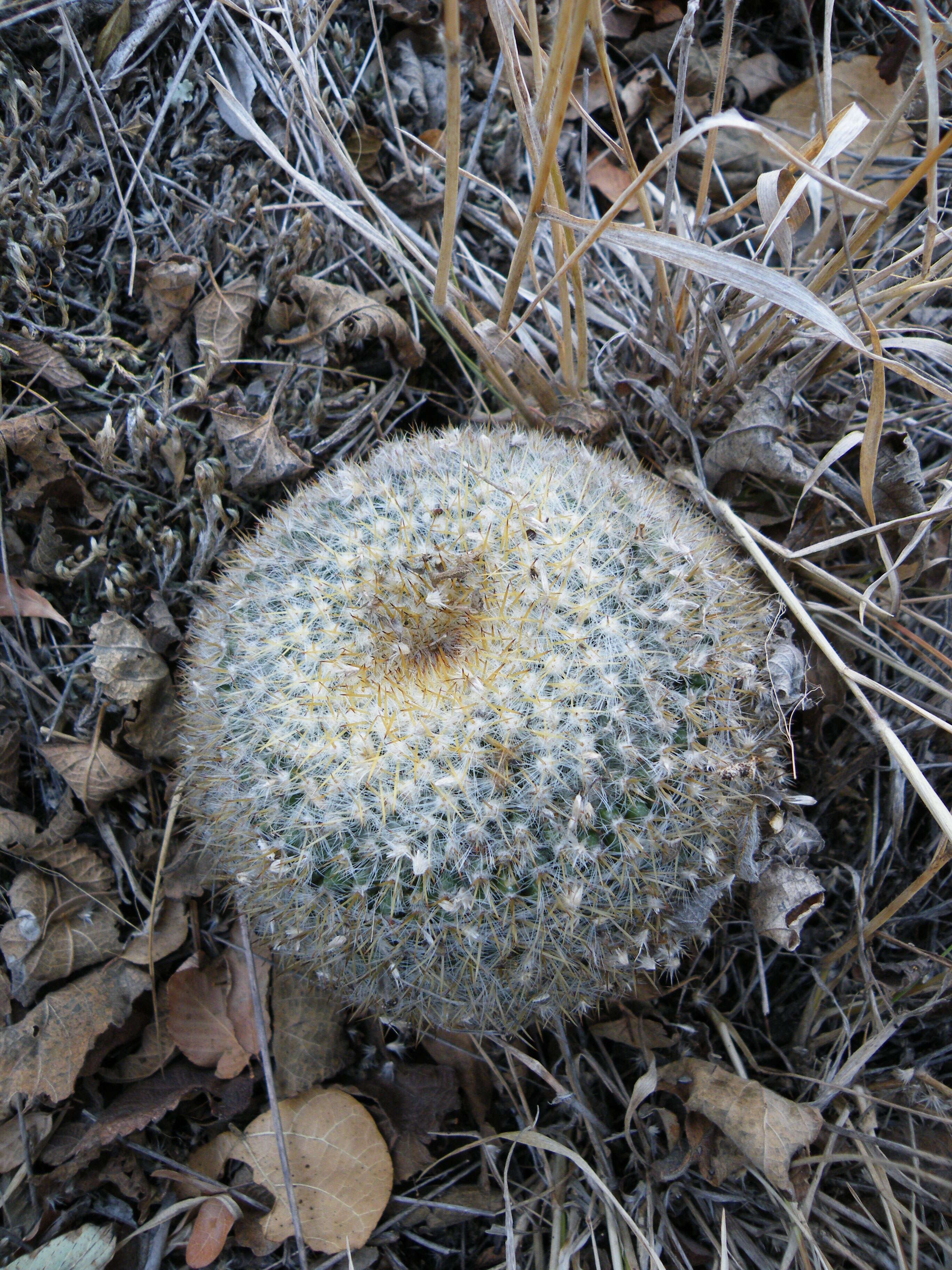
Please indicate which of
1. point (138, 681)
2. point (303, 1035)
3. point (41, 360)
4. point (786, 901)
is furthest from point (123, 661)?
point (786, 901)

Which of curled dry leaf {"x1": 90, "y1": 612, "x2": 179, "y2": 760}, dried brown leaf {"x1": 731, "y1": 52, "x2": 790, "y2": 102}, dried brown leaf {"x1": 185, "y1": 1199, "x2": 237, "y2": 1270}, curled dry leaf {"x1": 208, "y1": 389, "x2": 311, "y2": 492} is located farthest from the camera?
dried brown leaf {"x1": 731, "y1": 52, "x2": 790, "y2": 102}

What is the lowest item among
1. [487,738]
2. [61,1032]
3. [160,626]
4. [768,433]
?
[61,1032]

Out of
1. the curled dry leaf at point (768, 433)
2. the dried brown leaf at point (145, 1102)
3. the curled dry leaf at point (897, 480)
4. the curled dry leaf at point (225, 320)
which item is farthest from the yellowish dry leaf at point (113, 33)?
the dried brown leaf at point (145, 1102)

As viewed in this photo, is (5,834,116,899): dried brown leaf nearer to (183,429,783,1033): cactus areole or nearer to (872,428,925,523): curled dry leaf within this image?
(183,429,783,1033): cactus areole

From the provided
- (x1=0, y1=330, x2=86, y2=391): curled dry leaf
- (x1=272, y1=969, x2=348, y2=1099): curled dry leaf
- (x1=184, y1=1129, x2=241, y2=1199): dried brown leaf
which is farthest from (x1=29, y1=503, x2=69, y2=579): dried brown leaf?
(x1=184, y1=1129, x2=241, y2=1199): dried brown leaf

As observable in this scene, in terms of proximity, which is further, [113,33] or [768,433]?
[113,33]

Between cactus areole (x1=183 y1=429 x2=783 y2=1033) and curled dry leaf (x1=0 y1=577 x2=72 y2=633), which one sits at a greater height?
curled dry leaf (x1=0 y1=577 x2=72 y2=633)

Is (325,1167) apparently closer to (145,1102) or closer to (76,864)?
(145,1102)
